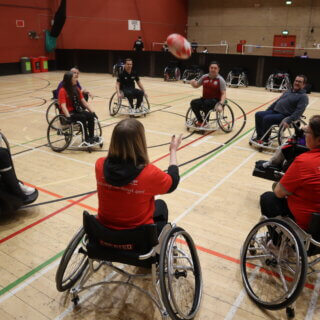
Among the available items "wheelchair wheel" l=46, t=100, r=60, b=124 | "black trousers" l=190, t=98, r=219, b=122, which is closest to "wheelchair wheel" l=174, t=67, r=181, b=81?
"wheelchair wheel" l=46, t=100, r=60, b=124

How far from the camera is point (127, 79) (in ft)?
23.1

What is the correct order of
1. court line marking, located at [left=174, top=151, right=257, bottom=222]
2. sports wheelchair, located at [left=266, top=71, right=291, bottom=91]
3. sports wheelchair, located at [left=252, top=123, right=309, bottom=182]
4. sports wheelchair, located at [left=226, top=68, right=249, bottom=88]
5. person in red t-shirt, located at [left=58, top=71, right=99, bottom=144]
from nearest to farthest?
sports wheelchair, located at [left=252, top=123, right=309, bottom=182] < court line marking, located at [left=174, top=151, right=257, bottom=222] < person in red t-shirt, located at [left=58, top=71, right=99, bottom=144] < sports wheelchair, located at [left=266, top=71, right=291, bottom=91] < sports wheelchair, located at [left=226, top=68, right=249, bottom=88]

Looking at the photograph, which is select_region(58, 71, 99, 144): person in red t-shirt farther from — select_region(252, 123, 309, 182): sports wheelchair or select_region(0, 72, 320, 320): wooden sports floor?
select_region(252, 123, 309, 182): sports wheelchair

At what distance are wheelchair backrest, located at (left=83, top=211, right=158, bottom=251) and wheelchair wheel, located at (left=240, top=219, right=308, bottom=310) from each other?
0.80 m

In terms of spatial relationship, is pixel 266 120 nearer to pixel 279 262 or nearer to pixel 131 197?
pixel 279 262

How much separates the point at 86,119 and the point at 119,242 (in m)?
3.43

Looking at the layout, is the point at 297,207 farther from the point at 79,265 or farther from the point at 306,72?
the point at 306,72

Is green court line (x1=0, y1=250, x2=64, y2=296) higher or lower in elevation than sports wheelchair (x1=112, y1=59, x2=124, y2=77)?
lower

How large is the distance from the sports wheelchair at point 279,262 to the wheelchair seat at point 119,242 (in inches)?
31.1

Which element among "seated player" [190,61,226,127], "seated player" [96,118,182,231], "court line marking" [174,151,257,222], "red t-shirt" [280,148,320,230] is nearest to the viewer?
"seated player" [96,118,182,231]

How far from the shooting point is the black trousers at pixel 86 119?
4957mm

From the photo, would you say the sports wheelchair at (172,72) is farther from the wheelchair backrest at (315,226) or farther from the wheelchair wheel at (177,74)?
the wheelchair backrest at (315,226)

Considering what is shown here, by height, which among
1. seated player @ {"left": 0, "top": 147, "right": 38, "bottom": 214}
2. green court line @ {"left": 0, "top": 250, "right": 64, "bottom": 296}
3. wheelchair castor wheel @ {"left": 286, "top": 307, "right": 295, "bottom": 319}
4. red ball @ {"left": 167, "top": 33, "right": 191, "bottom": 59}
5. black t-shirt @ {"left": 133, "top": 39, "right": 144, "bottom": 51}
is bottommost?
green court line @ {"left": 0, "top": 250, "right": 64, "bottom": 296}

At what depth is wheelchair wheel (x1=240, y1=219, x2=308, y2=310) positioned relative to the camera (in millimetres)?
1958
